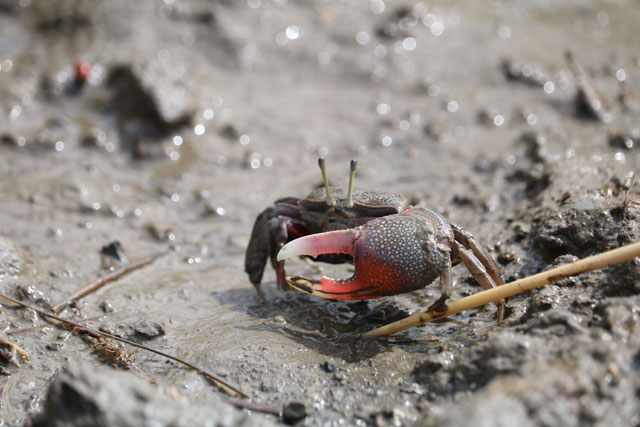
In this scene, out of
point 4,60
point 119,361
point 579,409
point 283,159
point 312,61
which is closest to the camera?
point 579,409

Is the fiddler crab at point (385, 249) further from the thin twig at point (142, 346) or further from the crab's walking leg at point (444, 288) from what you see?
the thin twig at point (142, 346)

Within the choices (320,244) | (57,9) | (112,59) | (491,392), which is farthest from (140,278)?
(57,9)

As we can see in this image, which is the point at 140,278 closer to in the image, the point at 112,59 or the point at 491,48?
the point at 112,59

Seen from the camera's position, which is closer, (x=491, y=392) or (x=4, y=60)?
(x=491, y=392)

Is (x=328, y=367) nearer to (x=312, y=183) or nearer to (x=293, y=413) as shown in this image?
(x=293, y=413)

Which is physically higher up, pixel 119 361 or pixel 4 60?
pixel 4 60

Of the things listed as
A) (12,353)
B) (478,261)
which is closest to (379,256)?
(478,261)

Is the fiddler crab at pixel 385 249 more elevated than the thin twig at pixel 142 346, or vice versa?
the fiddler crab at pixel 385 249

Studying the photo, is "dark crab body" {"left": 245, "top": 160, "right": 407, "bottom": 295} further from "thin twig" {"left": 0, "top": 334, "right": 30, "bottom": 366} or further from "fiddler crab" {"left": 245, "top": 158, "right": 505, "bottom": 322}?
"thin twig" {"left": 0, "top": 334, "right": 30, "bottom": 366}

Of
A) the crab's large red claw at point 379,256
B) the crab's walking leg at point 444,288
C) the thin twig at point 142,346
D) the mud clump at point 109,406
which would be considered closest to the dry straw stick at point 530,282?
the crab's walking leg at point 444,288
